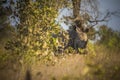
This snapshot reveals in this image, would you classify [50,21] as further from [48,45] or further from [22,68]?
[22,68]

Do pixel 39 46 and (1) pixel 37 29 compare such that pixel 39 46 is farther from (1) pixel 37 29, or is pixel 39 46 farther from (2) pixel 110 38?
(2) pixel 110 38

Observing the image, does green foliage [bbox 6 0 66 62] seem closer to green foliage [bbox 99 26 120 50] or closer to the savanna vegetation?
the savanna vegetation

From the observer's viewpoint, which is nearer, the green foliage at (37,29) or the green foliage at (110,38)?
the green foliage at (110,38)

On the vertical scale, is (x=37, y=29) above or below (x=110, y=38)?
above

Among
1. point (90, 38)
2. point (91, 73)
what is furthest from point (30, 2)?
point (90, 38)

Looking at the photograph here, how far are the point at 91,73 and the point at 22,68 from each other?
256cm

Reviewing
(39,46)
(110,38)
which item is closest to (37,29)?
(39,46)

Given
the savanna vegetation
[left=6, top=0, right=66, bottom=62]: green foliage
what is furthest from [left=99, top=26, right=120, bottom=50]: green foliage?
[left=6, top=0, right=66, bottom=62]: green foliage

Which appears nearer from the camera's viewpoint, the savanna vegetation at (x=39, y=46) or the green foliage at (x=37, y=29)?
the savanna vegetation at (x=39, y=46)

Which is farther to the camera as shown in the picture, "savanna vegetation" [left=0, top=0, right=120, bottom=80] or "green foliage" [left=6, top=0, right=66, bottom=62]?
"green foliage" [left=6, top=0, right=66, bottom=62]

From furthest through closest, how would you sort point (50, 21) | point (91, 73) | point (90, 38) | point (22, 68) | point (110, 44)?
point (90, 38) → point (50, 21) → point (110, 44) → point (22, 68) → point (91, 73)

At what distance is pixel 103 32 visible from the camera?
12.3m

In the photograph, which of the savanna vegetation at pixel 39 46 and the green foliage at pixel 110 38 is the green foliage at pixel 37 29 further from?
the green foliage at pixel 110 38

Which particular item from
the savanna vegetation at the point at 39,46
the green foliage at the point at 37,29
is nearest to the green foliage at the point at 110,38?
the savanna vegetation at the point at 39,46
